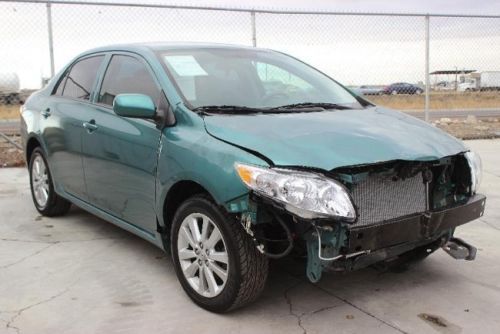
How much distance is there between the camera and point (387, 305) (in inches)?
135

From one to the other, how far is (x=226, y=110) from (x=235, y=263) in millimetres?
1044

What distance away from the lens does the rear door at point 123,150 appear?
378 cm

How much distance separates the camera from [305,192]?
2.81 m

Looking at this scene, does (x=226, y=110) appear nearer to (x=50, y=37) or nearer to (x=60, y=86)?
(x=60, y=86)

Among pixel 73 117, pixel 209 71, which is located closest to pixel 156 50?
A: pixel 209 71

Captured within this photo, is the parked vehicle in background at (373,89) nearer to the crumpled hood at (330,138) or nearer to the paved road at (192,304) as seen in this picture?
the paved road at (192,304)

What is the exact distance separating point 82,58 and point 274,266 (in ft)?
8.57

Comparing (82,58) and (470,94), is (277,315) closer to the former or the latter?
(82,58)

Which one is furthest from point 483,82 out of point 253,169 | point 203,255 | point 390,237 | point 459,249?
point 253,169

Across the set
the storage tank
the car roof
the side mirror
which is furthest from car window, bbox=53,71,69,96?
the storage tank

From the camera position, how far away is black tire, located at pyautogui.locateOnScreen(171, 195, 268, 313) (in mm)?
3074

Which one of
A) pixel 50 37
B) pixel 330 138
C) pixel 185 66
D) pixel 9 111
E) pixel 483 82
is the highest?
pixel 50 37

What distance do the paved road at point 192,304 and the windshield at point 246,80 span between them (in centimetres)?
125

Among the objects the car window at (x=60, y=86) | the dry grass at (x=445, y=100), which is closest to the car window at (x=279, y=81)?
the car window at (x=60, y=86)
